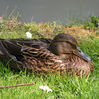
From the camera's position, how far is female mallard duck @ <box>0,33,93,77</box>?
3.06 metres

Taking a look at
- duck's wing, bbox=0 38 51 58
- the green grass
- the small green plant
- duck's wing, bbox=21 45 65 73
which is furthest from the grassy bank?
the small green plant

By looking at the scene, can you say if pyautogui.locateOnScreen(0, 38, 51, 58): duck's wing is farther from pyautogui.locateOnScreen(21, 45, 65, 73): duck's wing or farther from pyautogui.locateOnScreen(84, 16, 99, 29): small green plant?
pyautogui.locateOnScreen(84, 16, 99, 29): small green plant

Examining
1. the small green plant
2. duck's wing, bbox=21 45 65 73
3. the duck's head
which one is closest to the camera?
duck's wing, bbox=21 45 65 73

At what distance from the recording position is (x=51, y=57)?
3.10 meters

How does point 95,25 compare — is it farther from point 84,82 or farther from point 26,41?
point 84,82

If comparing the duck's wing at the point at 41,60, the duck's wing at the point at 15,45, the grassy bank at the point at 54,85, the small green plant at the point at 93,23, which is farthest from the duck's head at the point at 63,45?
the small green plant at the point at 93,23

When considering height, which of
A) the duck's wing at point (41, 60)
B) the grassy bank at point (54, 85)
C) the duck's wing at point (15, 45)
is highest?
the duck's wing at point (15, 45)

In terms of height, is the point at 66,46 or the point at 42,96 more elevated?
the point at 66,46

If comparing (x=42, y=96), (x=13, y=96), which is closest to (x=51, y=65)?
(x=42, y=96)

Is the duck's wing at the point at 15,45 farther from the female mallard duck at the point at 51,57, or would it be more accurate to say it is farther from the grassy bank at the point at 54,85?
the grassy bank at the point at 54,85

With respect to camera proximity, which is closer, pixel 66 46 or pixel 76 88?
pixel 76 88

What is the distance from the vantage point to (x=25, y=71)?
3.13m

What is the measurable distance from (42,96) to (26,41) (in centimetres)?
A: 135

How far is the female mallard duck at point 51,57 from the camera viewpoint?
3061 mm
